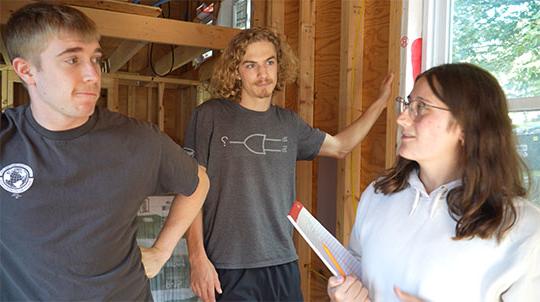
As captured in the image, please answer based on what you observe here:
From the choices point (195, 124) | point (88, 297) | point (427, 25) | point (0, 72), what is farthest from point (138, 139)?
point (0, 72)

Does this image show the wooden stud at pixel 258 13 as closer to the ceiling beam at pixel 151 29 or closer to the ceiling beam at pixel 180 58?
the ceiling beam at pixel 151 29

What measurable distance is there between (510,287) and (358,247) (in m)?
0.47

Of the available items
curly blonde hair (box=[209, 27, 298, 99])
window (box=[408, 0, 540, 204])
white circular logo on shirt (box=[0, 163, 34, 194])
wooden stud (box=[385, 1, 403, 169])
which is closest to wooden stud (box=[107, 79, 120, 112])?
curly blonde hair (box=[209, 27, 298, 99])

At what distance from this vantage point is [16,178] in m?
1.24

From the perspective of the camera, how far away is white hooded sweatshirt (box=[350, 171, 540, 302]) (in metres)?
1.04

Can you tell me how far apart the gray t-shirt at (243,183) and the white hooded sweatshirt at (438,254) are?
658 mm

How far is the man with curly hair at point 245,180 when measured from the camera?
189cm

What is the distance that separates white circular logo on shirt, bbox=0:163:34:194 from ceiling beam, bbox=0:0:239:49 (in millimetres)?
1328

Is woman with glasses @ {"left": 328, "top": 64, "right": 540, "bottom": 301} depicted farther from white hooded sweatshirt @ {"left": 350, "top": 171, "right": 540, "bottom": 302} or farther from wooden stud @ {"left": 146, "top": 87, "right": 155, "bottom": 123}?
wooden stud @ {"left": 146, "top": 87, "right": 155, "bottom": 123}

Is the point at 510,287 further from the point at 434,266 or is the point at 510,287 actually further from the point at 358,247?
the point at 358,247

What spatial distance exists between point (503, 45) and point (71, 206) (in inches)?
65.0

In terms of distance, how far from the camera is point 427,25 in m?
2.12

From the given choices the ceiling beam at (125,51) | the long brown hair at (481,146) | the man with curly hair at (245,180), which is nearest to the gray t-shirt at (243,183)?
the man with curly hair at (245,180)

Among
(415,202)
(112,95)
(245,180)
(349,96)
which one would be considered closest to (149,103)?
(112,95)
